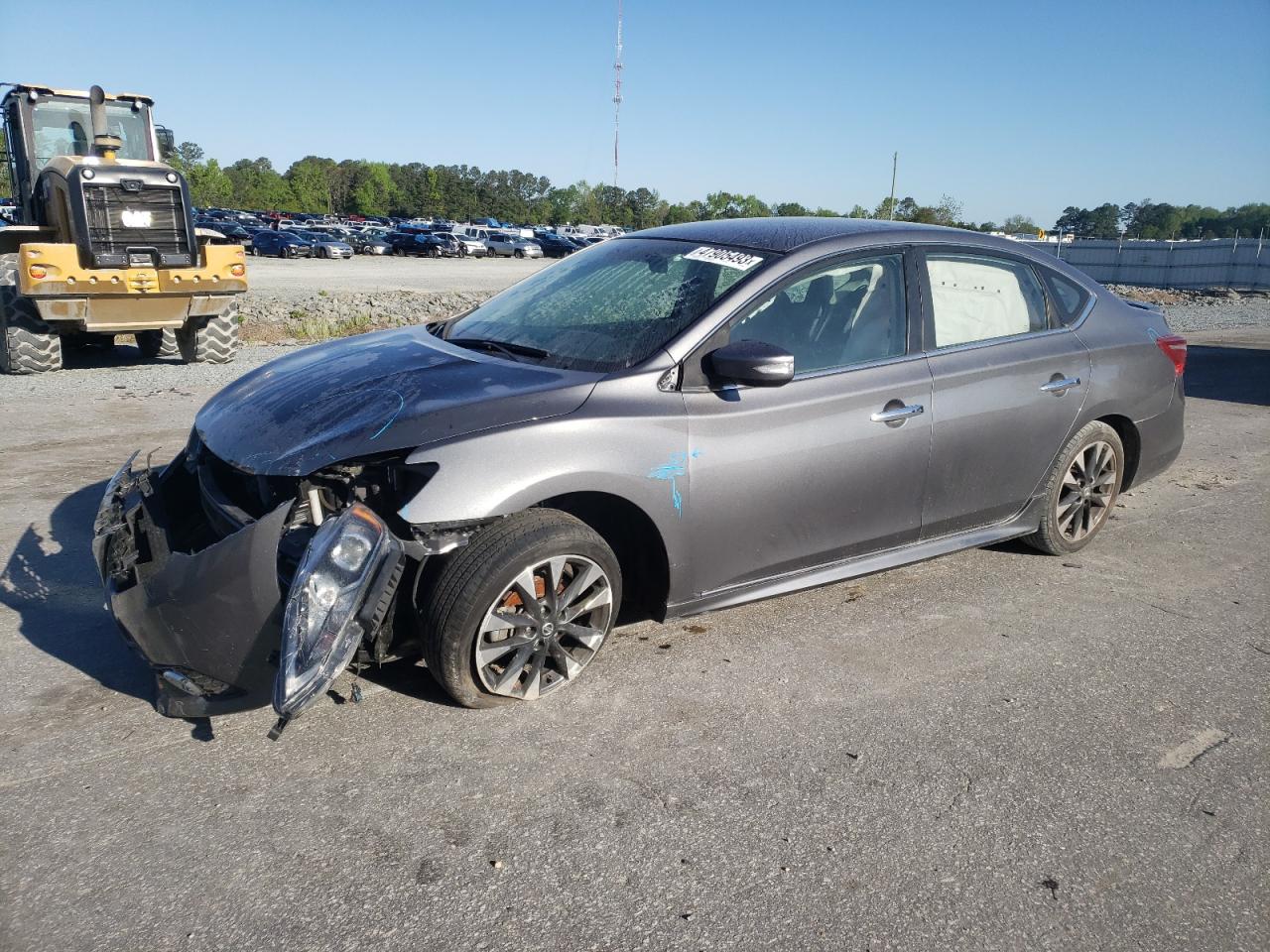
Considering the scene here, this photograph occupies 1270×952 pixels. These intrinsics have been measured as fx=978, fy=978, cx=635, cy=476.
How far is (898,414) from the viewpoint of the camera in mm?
4117

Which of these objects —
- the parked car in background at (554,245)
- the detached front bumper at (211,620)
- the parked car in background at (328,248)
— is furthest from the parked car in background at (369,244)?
the detached front bumper at (211,620)

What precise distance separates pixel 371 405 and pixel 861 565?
7.01 ft

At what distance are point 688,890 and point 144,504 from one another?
7.81 feet

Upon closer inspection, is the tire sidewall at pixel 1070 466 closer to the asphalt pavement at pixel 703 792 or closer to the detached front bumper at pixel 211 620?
the asphalt pavement at pixel 703 792

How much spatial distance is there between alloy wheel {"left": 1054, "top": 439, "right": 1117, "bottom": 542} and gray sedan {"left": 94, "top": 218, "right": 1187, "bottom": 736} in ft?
0.07

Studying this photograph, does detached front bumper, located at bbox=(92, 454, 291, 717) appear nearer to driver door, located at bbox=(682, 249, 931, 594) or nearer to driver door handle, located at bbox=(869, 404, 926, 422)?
driver door, located at bbox=(682, 249, 931, 594)

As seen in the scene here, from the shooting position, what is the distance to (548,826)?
2820 millimetres

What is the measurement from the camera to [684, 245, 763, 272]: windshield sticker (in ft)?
13.2

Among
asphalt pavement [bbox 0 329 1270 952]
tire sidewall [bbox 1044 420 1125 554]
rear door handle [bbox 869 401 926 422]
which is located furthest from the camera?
tire sidewall [bbox 1044 420 1125 554]

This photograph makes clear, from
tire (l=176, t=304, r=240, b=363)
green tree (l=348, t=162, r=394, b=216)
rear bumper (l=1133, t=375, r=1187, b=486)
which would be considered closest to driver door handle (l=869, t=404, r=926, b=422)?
rear bumper (l=1133, t=375, r=1187, b=486)

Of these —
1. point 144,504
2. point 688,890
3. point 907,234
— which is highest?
point 907,234

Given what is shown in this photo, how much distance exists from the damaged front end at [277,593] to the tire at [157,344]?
971 centimetres

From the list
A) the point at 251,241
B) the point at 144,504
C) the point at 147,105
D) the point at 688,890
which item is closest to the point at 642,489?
the point at 688,890

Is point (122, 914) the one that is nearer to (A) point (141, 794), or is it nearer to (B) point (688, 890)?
(A) point (141, 794)
